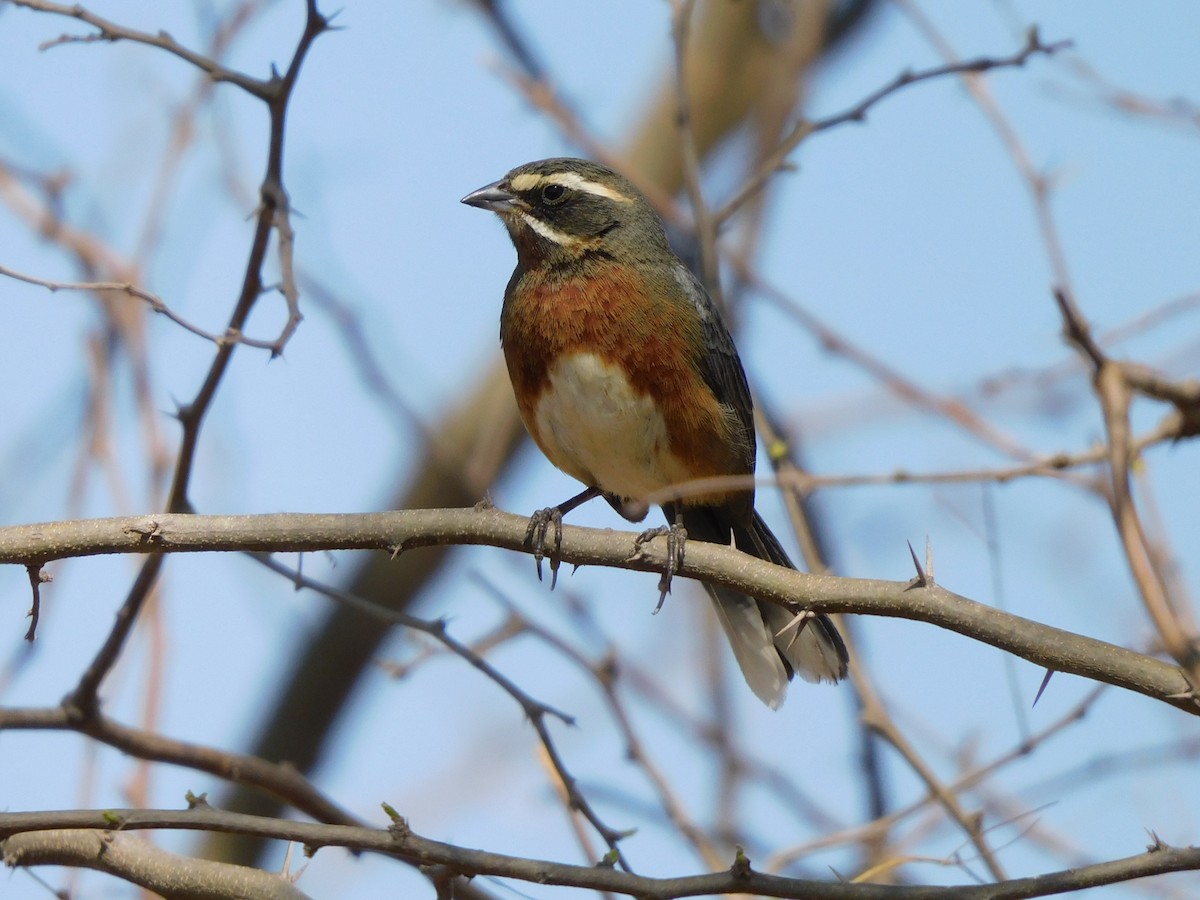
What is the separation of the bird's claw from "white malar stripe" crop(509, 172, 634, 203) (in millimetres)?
2197

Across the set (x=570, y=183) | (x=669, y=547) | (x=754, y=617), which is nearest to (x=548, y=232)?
(x=570, y=183)

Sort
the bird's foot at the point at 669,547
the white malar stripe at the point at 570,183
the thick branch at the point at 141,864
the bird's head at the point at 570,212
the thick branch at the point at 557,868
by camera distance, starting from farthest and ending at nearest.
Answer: the white malar stripe at the point at 570,183, the bird's head at the point at 570,212, the bird's foot at the point at 669,547, the thick branch at the point at 141,864, the thick branch at the point at 557,868

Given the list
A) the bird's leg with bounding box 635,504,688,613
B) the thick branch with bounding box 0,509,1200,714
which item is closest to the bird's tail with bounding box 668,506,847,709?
the bird's leg with bounding box 635,504,688,613

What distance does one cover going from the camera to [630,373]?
5777 mm

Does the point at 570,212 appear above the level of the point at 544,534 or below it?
above

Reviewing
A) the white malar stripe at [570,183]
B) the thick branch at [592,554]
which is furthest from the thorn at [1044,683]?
the white malar stripe at [570,183]

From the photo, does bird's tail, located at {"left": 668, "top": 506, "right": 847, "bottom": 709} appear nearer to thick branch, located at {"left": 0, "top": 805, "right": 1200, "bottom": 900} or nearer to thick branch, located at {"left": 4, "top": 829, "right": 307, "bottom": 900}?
thick branch, located at {"left": 0, "top": 805, "right": 1200, "bottom": 900}

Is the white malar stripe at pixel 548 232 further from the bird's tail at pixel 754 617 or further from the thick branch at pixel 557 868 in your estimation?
the thick branch at pixel 557 868

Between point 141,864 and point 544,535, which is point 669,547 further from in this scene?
point 141,864

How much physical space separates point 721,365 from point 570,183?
121 centimetres

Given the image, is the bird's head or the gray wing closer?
the gray wing

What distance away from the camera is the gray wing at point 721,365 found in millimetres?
6055

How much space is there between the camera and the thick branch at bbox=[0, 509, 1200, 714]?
3453 mm

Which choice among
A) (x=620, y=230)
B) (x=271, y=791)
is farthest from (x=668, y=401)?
(x=271, y=791)
